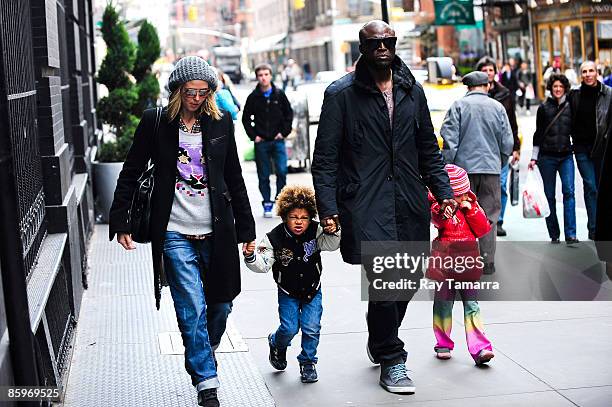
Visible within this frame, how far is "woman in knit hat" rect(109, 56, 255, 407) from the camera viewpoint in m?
5.71

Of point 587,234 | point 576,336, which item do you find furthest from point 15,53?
point 587,234

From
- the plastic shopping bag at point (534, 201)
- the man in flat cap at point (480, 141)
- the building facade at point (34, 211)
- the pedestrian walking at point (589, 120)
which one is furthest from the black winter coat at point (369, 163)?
the pedestrian walking at point (589, 120)

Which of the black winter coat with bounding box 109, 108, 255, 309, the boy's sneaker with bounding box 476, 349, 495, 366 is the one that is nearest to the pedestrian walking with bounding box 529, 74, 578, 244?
the boy's sneaker with bounding box 476, 349, 495, 366

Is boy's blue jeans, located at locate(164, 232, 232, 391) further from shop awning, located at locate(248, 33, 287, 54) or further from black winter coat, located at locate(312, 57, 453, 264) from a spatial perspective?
shop awning, located at locate(248, 33, 287, 54)

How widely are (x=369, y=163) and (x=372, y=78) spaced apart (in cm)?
47

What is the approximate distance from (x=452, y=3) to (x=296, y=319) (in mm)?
20885

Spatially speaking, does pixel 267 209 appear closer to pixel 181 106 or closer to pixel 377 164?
pixel 377 164

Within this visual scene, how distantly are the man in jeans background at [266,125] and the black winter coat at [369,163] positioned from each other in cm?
771

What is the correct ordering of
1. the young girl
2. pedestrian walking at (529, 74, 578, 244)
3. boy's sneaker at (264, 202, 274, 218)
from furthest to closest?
1. boy's sneaker at (264, 202, 274, 218)
2. pedestrian walking at (529, 74, 578, 244)
3. the young girl

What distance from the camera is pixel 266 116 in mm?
13977

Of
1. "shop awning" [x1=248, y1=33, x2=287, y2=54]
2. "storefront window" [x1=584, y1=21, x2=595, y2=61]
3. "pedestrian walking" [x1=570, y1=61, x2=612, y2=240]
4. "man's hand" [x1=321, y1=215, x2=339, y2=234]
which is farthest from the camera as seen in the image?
"shop awning" [x1=248, y1=33, x2=287, y2=54]

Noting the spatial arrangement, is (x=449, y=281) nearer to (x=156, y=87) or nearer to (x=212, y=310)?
(x=212, y=310)

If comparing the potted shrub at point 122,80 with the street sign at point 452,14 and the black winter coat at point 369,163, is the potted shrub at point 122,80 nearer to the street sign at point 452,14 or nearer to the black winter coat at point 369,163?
the black winter coat at point 369,163

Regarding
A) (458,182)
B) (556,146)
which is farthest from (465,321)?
(556,146)
